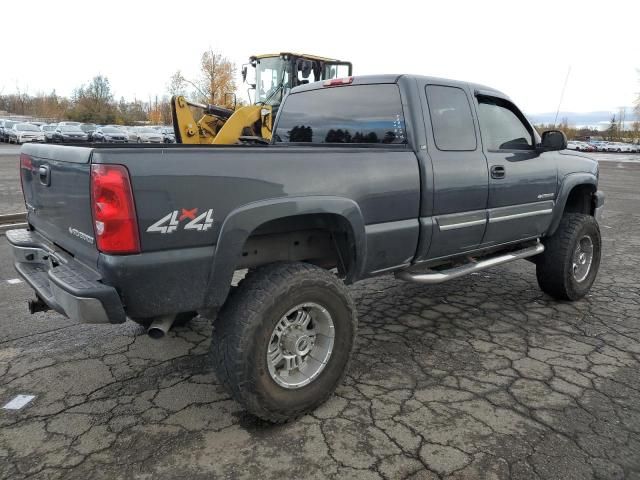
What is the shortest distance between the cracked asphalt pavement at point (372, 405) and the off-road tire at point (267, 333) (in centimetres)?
16

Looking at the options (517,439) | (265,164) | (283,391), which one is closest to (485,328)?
(517,439)

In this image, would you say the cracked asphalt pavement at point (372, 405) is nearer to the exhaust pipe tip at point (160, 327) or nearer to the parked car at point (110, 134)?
the exhaust pipe tip at point (160, 327)

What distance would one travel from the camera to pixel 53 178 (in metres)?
2.73

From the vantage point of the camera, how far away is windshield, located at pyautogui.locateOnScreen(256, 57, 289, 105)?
12438mm

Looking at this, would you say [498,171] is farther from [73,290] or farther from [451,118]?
[73,290]

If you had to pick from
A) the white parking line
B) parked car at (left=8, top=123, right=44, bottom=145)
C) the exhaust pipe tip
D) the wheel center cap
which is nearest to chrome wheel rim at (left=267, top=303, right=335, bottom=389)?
the wheel center cap

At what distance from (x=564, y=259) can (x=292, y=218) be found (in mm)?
3035

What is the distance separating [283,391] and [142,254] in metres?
1.06

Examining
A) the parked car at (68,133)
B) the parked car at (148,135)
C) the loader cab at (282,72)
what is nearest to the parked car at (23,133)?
the parked car at (68,133)

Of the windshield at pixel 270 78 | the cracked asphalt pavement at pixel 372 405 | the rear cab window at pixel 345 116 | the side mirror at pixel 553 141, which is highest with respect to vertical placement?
the windshield at pixel 270 78

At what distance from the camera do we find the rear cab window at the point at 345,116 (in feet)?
11.7

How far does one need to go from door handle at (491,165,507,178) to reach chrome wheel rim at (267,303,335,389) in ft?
6.17

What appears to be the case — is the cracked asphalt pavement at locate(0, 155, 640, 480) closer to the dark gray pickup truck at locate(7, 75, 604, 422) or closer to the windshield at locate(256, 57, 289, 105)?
the dark gray pickup truck at locate(7, 75, 604, 422)

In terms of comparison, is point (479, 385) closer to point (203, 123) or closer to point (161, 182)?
point (161, 182)
